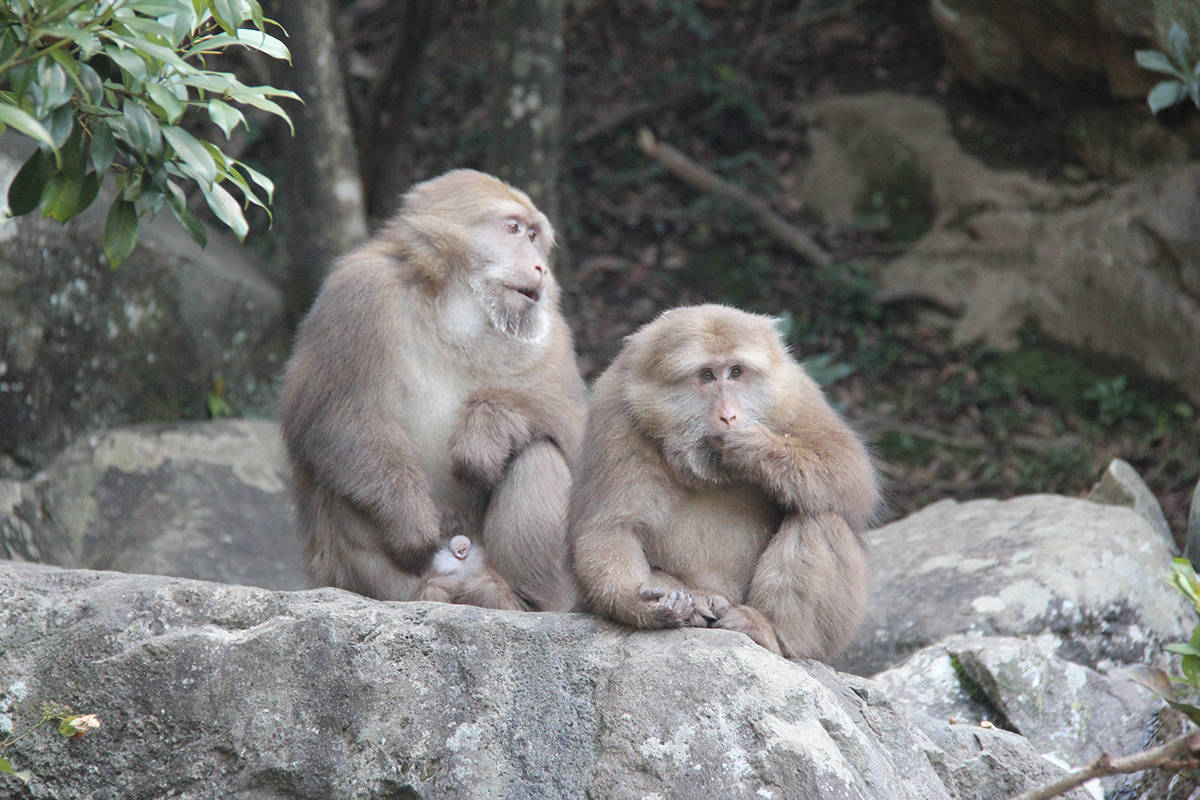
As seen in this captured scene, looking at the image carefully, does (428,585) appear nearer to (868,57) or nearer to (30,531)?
(30,531)

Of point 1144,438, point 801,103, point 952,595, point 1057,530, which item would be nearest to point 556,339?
point 952,595

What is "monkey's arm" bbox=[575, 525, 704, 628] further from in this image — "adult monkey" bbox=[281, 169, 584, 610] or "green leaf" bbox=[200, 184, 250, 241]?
"green leaf" bbox=[200, 184, 250, 241]

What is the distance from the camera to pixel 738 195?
38.1ft

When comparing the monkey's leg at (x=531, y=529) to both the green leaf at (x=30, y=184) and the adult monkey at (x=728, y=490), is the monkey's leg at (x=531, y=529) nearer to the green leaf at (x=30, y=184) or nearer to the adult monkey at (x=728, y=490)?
the adult monkey at (x=728, y=490)

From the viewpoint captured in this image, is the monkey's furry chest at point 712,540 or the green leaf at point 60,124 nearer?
the green leaf at point 60,124

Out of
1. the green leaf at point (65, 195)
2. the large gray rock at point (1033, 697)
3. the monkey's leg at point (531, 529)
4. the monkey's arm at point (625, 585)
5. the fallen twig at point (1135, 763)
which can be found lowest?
the large gray rock at point (1033, 697)

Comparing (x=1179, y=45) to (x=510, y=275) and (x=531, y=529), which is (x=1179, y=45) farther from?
(x=531, y=529)

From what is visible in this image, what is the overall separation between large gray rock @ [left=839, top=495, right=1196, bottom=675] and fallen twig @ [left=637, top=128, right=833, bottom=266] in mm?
4945

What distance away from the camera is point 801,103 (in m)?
12.5

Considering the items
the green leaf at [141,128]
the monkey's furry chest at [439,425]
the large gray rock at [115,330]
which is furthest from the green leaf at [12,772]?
the large gray rock at [115,330]

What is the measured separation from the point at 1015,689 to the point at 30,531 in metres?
5.00

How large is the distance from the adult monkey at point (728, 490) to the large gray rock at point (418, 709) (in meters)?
0.24

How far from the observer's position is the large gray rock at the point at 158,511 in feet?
22.9

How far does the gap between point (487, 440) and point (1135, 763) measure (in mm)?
2880
